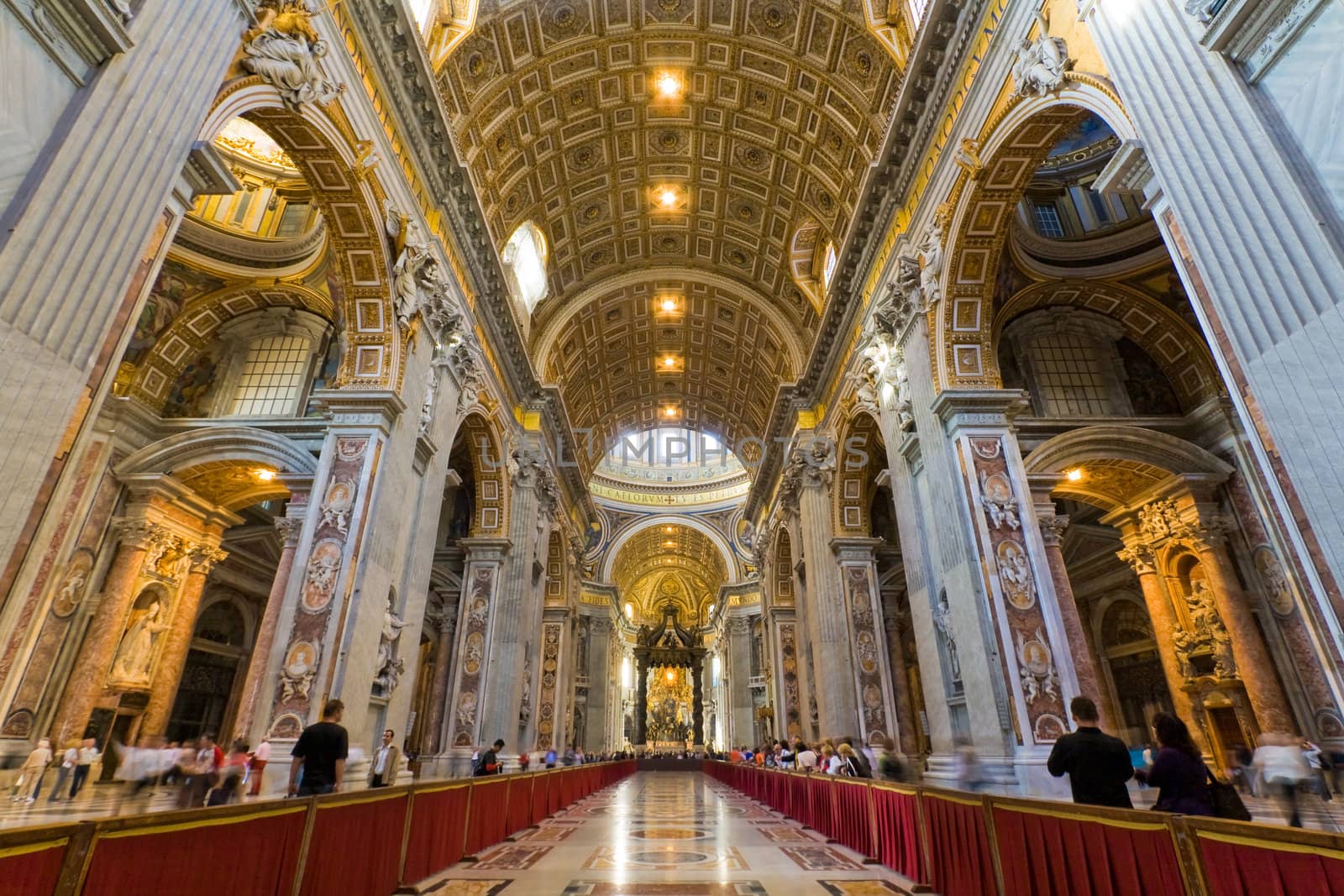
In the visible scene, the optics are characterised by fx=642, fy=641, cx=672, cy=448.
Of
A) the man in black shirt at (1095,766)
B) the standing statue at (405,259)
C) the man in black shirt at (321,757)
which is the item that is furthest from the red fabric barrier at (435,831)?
the standing statue at (405,259)

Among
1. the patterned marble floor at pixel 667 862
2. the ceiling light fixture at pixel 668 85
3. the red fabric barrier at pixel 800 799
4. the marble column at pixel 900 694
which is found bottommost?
the patterned marble floor at pixel 667 862

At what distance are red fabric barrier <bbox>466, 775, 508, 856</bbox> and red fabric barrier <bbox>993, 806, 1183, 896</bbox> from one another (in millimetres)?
4777

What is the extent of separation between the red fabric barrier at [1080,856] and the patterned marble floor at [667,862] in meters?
1.51

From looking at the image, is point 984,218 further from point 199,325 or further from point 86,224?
point 199,325

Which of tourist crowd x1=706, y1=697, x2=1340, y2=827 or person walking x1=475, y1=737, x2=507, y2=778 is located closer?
tourist crowd x1=706, y1=697, x2=1340, y2=827

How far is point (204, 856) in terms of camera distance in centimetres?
270

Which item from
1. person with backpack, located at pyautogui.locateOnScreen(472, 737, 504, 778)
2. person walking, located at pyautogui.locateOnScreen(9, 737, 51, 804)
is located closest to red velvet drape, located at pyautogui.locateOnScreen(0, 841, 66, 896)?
person with backpack, located at pyautogui.locateOnScreen(472, 737, 504, 778)

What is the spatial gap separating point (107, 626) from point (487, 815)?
8.97 metres

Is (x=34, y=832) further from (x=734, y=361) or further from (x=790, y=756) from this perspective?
(x=734, y=361)

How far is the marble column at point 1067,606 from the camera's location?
8.23 m

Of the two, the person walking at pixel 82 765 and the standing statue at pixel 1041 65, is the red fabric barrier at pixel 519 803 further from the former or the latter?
the standing statue at pixel 1041 65

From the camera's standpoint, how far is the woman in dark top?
3.33 meters

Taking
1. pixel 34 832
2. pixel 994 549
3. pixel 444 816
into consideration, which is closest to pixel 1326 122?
pixel 994 549

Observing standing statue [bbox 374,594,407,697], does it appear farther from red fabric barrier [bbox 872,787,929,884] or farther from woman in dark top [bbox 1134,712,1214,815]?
woman in dark top [bbox 1134,712,1214,815]
